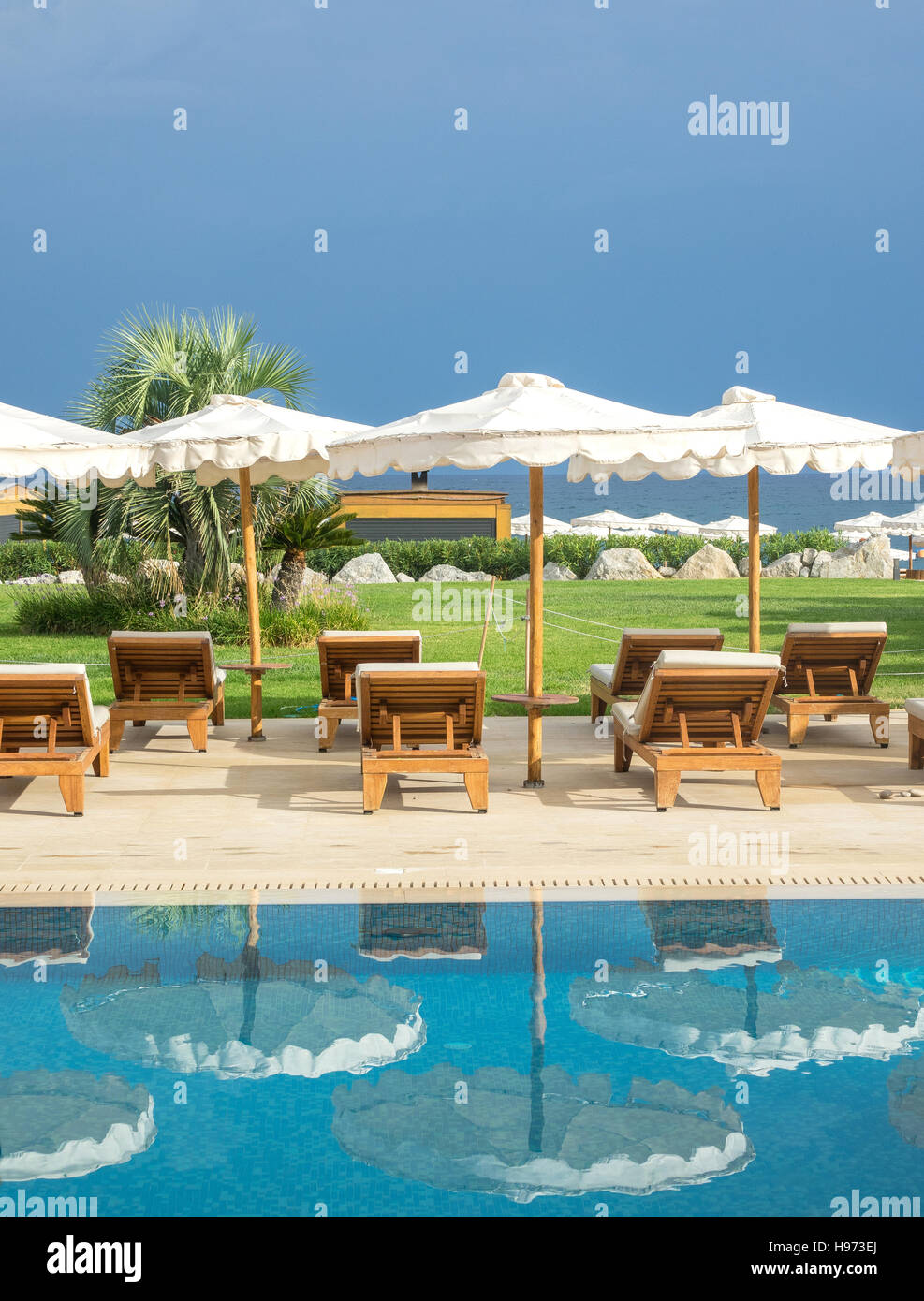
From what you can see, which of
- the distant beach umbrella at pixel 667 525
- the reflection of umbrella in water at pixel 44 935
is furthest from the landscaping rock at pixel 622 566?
the reflection of umbrella in water at pixel 44 935

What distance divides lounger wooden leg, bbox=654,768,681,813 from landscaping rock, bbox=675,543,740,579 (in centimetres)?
2818

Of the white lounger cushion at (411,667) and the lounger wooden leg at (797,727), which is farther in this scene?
the lounger wooden leg at (797,727)

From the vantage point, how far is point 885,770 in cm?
827

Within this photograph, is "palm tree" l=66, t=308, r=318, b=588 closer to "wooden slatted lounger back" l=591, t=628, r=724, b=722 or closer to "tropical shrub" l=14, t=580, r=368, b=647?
"tropical shrub" l=14, t=580, r=368, b=647

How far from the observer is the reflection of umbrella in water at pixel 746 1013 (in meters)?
4.09

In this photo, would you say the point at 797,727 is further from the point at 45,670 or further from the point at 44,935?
the point at 44,935

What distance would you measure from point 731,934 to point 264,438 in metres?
5.02

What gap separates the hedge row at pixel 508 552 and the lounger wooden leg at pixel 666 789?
27707mm

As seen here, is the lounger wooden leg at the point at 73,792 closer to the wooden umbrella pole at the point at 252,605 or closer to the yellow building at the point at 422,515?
the wooden umbrella pole at the point at 252,605

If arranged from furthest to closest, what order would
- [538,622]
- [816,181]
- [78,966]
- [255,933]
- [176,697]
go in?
[816,181], [176,697], [538,622], [255,933], [78,966]

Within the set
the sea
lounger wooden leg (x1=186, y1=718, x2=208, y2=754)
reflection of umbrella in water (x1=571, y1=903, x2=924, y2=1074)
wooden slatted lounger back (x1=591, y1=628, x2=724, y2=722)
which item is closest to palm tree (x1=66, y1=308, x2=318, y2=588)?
lounger wooden leg (x1=186, y1=718, x2=208, y2=754)
